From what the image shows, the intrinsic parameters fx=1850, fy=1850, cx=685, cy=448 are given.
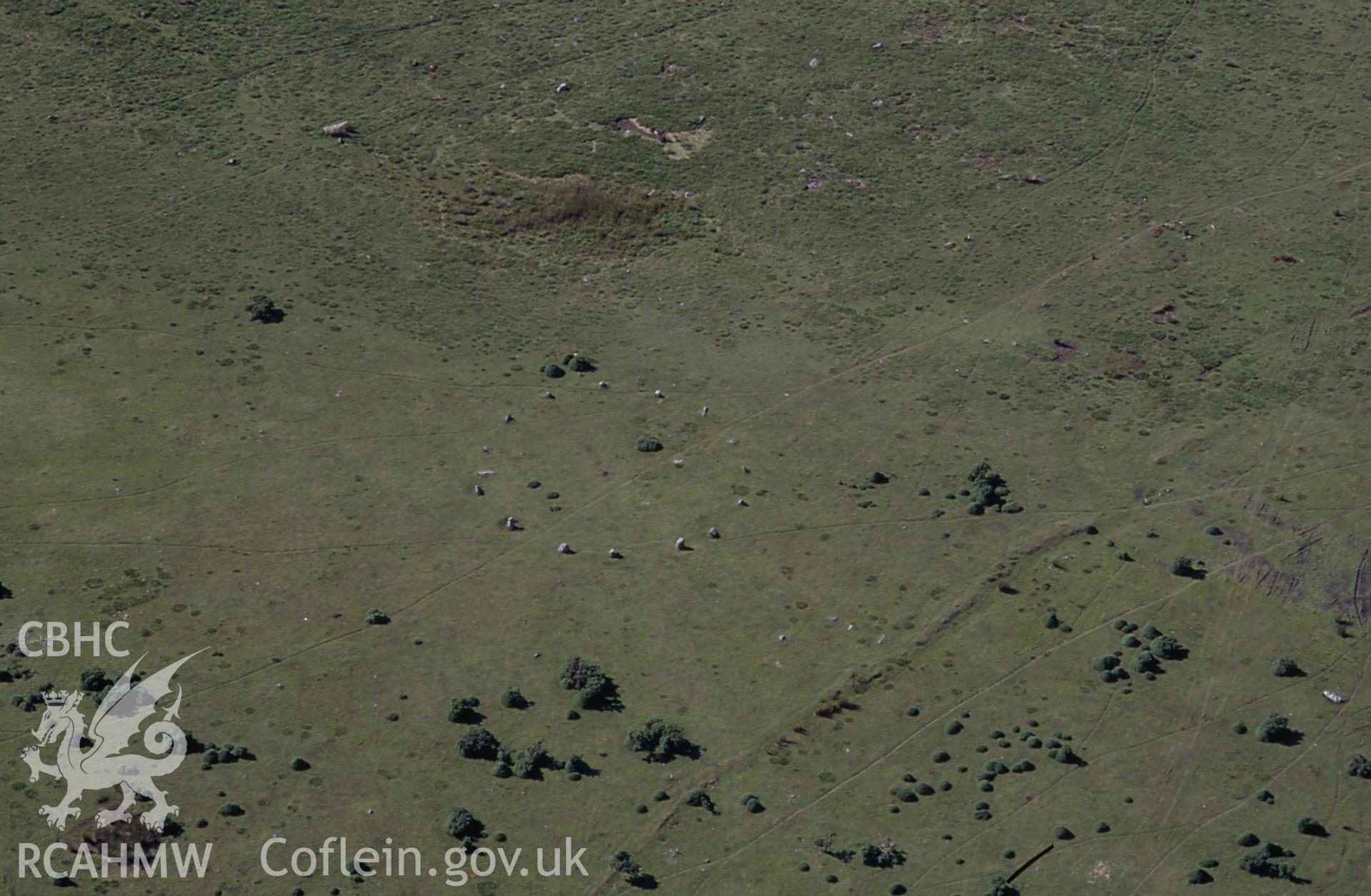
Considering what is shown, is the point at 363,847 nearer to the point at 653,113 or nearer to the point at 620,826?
the point at 620,826

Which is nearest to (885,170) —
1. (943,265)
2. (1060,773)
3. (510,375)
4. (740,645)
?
(943,265)

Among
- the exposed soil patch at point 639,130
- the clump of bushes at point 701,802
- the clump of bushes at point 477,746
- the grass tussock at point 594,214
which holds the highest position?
the exposed soil patch at point 639,130

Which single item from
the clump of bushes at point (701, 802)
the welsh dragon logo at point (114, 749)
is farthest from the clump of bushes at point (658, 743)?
the welsh dragon logo at point (114, 749)

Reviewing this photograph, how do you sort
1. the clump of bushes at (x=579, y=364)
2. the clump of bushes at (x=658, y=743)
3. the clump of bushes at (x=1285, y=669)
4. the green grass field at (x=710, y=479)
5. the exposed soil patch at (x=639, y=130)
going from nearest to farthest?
the green grass field at (x=710, y=479), the clump of bushes at (x=658, y=743), the clump of bushes at (x=1285, y=669), the clump of bushes at (x=579, y=364), the exposed soil patch at (x=639, y=130)

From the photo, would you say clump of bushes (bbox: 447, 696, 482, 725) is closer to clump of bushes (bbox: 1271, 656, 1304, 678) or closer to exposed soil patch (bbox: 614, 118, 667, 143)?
clump of bushes (bbox: 1271, 656, 1304, 678)

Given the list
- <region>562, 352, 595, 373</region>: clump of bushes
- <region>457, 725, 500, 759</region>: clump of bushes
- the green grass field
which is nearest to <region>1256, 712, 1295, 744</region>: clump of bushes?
the green grass field

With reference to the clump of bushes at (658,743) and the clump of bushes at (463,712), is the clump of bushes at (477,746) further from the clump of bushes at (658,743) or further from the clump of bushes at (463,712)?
the clump of bushes at (658,743)

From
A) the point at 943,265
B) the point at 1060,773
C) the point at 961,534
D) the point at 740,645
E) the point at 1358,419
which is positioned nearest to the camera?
the point at 1060,773
